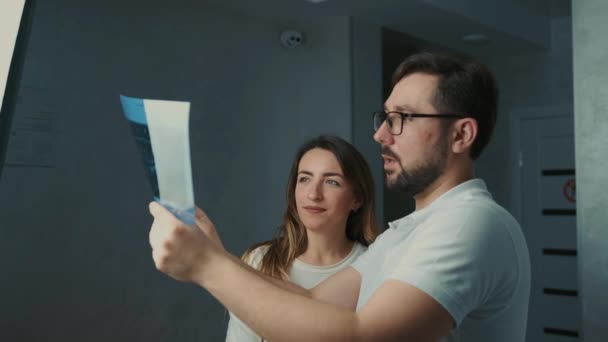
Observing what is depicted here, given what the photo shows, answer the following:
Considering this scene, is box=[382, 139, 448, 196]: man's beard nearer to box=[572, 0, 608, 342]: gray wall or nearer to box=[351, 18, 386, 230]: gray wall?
box=[572, 0, 608, 342]: gray wall

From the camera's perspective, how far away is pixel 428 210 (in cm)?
121

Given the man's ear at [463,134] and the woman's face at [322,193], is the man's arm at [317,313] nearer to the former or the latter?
the man's ear at [463,134]

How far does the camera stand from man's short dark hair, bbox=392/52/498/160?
123 cm

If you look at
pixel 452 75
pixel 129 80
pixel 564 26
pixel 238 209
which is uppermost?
pixel 564 26

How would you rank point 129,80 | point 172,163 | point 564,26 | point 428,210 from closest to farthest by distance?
point 172,163 → point 428,210 → point 129,80 → point 564,26

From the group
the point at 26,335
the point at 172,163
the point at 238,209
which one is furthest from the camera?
the point at 238,209

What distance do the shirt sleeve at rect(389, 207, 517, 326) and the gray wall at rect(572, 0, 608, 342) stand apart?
1.52 meters

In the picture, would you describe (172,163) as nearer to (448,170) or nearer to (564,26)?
(448,170)

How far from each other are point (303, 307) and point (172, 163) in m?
0.29

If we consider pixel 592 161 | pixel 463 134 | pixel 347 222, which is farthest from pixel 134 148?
pixel 463 134

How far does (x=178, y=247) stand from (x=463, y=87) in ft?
2.14

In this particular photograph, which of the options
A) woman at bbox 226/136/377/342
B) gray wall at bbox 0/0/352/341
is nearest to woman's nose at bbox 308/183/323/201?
woman at bbox 226/136/377/342

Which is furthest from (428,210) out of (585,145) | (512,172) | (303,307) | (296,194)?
(512,172)

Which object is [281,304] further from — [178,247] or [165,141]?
[165,141]
